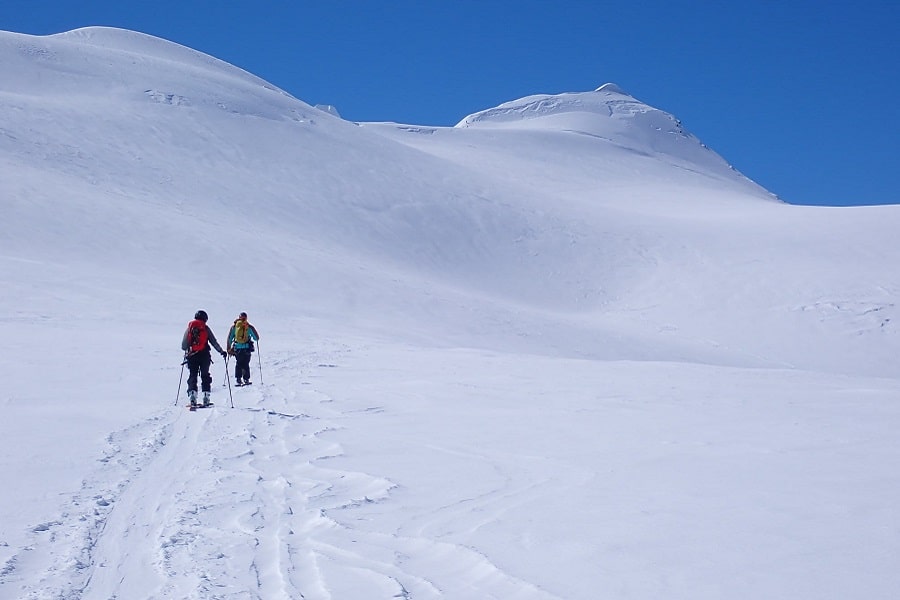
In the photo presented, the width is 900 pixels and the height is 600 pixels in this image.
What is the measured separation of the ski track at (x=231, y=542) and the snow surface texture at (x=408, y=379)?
3 cm

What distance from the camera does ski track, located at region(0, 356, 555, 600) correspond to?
4617 mm

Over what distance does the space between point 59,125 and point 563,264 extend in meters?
30.6

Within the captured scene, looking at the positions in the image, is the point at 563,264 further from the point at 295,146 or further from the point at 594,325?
the point at 295,146

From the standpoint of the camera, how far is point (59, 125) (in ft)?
161

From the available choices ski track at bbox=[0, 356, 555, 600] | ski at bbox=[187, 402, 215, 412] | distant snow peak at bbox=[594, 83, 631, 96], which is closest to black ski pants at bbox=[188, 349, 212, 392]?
ski at bbox=[187, 402, 215, 412]

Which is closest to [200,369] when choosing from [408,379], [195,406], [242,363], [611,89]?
[195,406]

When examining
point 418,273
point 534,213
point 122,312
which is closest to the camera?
point 122,312

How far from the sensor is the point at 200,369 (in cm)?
1231

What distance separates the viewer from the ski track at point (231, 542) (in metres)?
4.62

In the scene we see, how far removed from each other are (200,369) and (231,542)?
24.0ft

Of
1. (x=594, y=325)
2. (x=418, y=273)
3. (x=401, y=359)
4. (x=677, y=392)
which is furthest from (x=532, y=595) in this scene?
(x=418, y=273)

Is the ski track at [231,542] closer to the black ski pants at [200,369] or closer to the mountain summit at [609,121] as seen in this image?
the black ski pants at [200,369]

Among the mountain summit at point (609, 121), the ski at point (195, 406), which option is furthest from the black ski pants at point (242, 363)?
the mountain summit at point (609, 121)

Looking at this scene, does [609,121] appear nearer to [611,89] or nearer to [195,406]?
[611,89]
